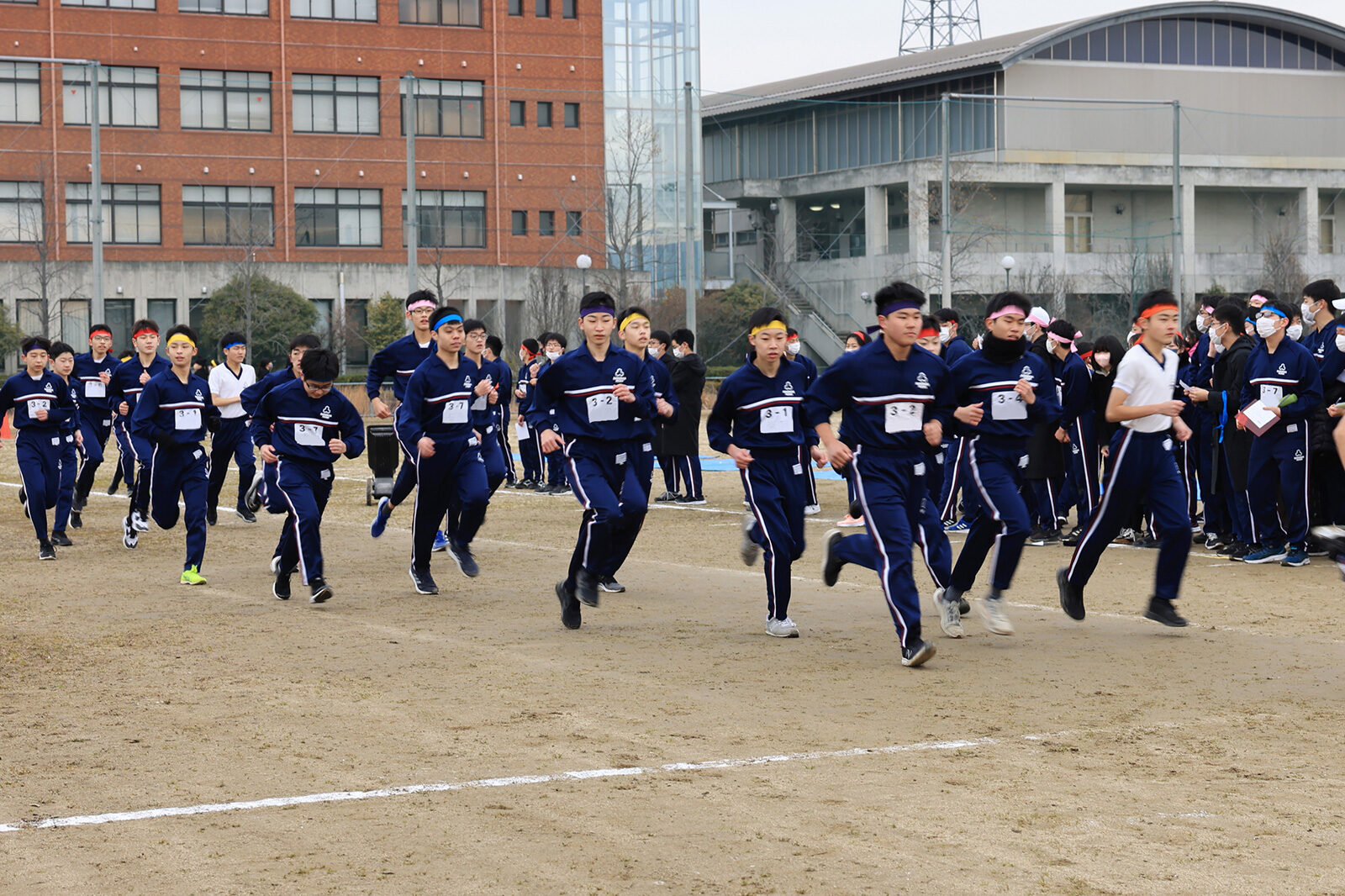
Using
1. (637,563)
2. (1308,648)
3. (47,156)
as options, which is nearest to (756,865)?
(1308,648)

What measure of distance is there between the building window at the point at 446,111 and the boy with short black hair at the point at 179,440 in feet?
131

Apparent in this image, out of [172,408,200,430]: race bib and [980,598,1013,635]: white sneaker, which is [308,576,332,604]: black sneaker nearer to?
[172,408,200,430]: race bib

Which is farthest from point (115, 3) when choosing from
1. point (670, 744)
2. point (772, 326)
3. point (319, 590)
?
point (670, 744)

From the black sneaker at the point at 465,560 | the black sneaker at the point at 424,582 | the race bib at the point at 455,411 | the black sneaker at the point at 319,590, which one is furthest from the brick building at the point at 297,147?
the black sneaker at the point at 319,590

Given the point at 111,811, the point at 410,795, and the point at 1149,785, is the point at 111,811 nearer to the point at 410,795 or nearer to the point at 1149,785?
the point at 410,795

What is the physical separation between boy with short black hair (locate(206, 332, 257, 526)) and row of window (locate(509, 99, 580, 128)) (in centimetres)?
3661

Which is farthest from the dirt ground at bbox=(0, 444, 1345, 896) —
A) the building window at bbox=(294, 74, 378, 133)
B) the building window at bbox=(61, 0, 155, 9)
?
the building window at bbox=(61, 0, 155, 9)

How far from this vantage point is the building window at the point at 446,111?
52.5 metres

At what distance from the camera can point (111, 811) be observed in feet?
19.3

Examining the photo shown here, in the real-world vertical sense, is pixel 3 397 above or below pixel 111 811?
above

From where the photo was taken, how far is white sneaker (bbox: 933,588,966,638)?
9.66m

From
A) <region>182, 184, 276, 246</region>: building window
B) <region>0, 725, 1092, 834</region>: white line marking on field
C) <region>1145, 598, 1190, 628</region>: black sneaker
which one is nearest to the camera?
<region>0, 725, 1092, 834</region>: white line marking on field

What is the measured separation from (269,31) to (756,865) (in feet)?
169

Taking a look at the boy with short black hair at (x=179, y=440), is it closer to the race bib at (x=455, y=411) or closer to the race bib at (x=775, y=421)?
the race bib at (x=455, y=411)
